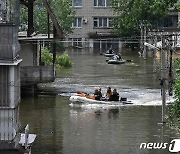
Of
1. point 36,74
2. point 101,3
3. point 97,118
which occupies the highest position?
point 101,3

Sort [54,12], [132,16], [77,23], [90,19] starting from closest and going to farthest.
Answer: [54,12]
[132,16]
[90,19]
[77,23]

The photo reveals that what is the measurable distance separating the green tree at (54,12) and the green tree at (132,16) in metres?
5.36

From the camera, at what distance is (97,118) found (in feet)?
99.2

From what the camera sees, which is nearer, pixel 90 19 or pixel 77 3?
pixel 90 19

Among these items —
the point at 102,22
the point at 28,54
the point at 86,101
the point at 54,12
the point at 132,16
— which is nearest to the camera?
the point at 86,101

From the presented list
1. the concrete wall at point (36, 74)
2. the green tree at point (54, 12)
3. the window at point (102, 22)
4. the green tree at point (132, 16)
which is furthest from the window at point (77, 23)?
the concrete wall at point (36, 74)

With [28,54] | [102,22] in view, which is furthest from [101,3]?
[28,54]

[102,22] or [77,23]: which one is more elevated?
[102,22]

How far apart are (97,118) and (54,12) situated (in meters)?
37.6

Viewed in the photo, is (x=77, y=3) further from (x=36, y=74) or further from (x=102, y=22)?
(x=36, y=74)

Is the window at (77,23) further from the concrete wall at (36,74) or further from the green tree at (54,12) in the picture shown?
the concrete wall at (36,74)

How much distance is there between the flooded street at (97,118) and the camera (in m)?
23.8

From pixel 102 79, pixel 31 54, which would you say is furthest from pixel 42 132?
pixel 102 79

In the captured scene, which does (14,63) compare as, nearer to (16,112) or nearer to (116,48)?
(16,112)
